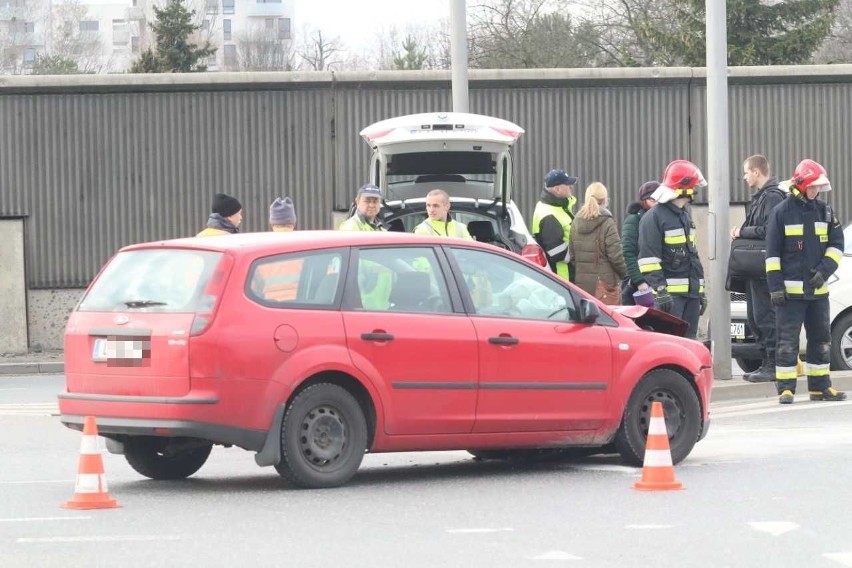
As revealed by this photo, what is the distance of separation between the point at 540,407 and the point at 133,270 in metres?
2.55

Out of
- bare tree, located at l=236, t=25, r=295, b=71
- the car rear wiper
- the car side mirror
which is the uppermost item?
bare tree, located at l=236, t=25, r=295, b=71

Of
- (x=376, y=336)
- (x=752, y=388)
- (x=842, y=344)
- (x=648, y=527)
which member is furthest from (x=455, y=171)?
(x=648, y=527)

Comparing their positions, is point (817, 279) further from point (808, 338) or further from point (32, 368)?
point (32, 368)

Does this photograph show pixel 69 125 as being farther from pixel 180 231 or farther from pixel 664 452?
pixel 664 452

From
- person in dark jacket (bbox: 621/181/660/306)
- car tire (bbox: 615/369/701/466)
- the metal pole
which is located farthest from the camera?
the metal pole

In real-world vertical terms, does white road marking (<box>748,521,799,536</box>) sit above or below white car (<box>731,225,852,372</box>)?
below

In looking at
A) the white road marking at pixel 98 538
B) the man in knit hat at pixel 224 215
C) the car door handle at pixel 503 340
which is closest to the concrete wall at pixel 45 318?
the man in knit hat at pixel 224 215

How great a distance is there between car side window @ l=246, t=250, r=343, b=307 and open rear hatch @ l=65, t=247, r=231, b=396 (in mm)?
212

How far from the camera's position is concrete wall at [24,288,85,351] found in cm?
2423

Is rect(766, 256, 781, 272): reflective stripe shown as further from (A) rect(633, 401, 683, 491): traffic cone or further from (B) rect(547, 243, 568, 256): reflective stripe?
(A) rect(633, 401, 683, 491): traffic cone

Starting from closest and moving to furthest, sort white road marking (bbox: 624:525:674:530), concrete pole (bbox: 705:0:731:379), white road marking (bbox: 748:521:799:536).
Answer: white road marking (bbox: 748:521:799:536), white road marking (bbox: 624:525:674:530), concrete pole (bbox: 705:0:731:379)

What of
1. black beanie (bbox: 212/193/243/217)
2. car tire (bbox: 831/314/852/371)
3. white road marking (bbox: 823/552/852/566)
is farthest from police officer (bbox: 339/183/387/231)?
white road marking (bbox: 823/552/852/566)

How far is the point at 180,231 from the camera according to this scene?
24.5m

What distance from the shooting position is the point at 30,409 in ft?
50.2
